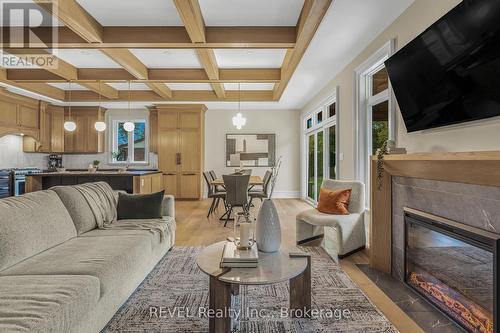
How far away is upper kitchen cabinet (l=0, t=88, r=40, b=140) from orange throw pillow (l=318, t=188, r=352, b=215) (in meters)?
6.62

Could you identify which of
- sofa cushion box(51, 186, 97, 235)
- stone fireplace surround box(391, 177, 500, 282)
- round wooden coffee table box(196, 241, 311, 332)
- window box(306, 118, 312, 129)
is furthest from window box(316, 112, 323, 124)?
sofa cushion box(51, 186, 97, 235)

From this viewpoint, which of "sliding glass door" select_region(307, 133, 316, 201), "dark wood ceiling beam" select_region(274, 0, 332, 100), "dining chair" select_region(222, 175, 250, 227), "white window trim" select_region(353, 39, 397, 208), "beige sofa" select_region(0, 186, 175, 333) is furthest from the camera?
"sliding glass door" select_region(307, 133, 316, 201)

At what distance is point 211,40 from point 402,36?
216 cm

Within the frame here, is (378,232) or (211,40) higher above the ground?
(211,40)

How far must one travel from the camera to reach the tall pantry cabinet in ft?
24.3

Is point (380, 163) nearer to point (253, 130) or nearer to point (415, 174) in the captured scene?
point (415, 174)

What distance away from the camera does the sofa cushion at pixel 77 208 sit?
254 centimetres

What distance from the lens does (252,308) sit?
2.09 metres

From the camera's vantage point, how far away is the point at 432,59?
6.74 ft

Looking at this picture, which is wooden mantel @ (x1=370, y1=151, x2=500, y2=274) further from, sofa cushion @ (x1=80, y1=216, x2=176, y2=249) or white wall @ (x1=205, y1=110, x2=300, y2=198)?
white wall @ (x1=205, y1=110, x2=300, y2=198)

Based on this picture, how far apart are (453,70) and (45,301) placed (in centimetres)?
271

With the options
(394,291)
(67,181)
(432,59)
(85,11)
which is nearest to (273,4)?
(432,59)

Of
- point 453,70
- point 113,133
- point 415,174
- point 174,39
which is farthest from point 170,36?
point 113,133

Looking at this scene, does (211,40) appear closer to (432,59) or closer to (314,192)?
(432,59)
